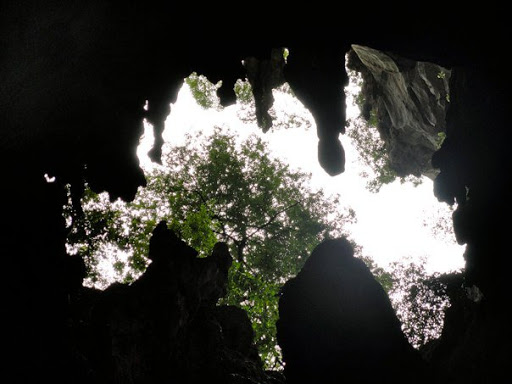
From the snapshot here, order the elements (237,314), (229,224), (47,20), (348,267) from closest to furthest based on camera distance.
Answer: (47,20) < (348,267) < (237,314) < (229,224)

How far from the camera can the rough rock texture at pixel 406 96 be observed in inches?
574

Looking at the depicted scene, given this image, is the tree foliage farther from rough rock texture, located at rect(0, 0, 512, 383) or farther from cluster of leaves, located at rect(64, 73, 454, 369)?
rough rock texture, located at rect(0, 0, 512, 383)

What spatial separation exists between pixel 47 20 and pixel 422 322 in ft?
54.0

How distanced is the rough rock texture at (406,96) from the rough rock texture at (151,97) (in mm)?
6973

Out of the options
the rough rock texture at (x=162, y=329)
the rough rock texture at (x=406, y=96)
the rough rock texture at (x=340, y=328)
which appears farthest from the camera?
the rough rock texture at (x=406, y=96)

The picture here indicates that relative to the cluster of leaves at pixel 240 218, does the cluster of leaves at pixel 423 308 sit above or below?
below

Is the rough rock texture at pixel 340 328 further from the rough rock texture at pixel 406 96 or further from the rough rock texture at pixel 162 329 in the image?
the rough rock texture at pixel 406 96

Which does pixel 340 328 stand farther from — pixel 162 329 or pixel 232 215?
pixel 232 215

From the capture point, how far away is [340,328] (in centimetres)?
659

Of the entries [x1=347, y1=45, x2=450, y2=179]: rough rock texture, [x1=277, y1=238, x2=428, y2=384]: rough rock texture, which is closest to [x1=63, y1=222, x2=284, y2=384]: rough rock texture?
[x1=277, y1=238, x2=428, y2=384]: rough rock texture

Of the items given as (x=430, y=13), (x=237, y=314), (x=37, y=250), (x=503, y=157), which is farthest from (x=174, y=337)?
(x=430, y=13)

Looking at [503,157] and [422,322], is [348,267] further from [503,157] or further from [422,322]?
[422,322]

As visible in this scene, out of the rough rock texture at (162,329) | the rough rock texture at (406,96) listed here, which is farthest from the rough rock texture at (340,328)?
the rough rock texture at (406,96)

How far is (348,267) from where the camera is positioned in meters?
7.27
